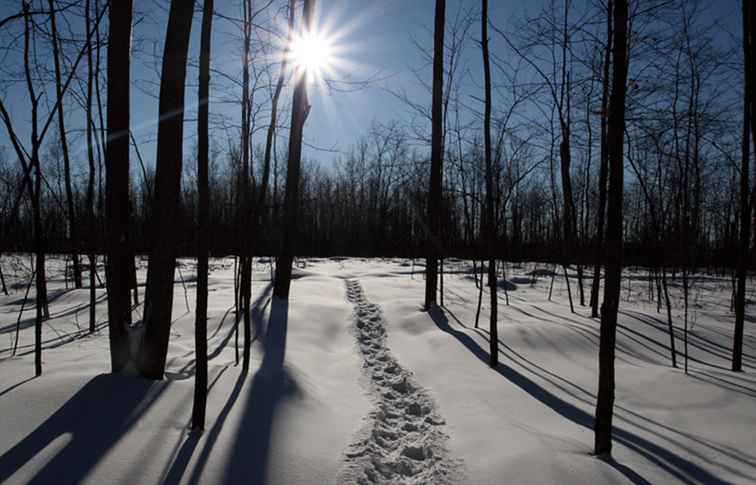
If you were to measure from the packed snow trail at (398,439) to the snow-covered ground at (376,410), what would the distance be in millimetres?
15

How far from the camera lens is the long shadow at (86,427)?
2129mm

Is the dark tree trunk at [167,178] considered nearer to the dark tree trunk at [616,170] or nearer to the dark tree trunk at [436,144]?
the dark tree trunk at [616,170]

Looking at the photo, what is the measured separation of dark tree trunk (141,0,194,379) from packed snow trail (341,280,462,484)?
1936mm

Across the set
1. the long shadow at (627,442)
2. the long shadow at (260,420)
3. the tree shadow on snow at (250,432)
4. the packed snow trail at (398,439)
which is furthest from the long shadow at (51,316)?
the long shadow at (627,442)

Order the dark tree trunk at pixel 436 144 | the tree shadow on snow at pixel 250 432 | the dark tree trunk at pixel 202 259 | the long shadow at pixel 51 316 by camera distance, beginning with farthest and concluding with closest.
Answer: the dark tree trunk at pixel 436 144
the long shadow at pixel 51 316
the dark tree trunk at pixel 202 259
the tree shadow on snow at pixel 250 432

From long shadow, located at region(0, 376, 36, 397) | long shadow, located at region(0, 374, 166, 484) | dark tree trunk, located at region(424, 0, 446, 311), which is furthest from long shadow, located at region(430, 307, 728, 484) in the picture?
long shadow, located at region(0, 376, 36, 397)

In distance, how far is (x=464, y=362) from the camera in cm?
530

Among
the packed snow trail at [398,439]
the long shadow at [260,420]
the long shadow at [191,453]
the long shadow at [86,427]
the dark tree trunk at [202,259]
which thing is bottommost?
the packed snow trail at [398,439]

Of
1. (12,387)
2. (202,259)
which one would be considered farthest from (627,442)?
(12,387)

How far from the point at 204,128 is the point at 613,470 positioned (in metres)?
3.51

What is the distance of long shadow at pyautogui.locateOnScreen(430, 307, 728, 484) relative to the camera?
2.54m

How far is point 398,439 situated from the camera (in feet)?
10.8

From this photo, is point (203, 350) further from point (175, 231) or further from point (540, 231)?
point (540, 231)

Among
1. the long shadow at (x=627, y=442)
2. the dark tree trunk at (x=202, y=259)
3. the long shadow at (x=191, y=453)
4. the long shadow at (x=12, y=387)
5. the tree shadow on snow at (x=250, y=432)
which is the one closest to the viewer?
the long shadow at (x=191, y=453)
